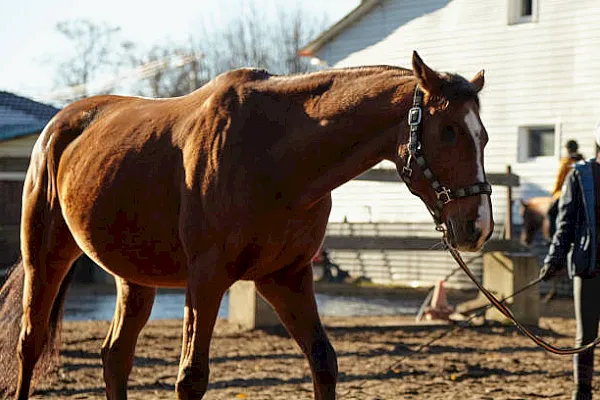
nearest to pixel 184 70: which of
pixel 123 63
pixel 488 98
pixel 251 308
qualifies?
pixel 123 63

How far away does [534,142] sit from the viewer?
785 inches

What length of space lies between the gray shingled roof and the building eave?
6.48 meters

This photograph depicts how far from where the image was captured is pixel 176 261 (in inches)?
182

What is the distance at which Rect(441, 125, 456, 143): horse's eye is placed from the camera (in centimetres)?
383

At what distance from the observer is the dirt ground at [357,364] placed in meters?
7.04

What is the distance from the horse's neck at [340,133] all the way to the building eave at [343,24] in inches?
708

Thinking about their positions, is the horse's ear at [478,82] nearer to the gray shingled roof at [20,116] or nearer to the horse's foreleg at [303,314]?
the horse's foreleg at [303,314]

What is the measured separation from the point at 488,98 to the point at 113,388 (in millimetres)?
16269

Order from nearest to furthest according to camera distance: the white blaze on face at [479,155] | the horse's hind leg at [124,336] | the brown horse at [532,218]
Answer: the white blaze on face at [479,155]
the horse's hind leg at [124,336]
the brown horse at [532,218]

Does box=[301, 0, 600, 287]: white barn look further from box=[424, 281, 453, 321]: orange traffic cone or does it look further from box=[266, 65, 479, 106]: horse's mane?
box=[266, 65, 479, 106]: horse's mane

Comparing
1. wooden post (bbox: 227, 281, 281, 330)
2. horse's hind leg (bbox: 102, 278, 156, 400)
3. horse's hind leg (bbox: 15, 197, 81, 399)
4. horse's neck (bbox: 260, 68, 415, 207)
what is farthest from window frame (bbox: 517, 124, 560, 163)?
horse's neck (bbox: 260, 68, 415, 207)

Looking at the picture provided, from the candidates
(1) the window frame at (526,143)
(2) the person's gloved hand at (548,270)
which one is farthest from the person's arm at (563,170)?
(2) the person's gloved hand at (548,270)

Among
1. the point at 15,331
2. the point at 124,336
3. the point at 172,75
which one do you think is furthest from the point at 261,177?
the point at 172,75

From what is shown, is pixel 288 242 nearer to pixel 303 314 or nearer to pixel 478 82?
pixel 303 314
